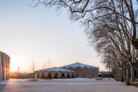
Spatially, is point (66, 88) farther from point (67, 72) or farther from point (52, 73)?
point (67, 72)

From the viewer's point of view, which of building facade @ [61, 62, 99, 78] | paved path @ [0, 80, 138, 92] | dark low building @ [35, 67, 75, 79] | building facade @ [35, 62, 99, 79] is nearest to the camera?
paved path @ [0, 80, 138, 92]

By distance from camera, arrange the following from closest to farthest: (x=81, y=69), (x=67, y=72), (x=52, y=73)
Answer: (x=52, y=73)
(x=67, y=72)
(x=81, y=69)

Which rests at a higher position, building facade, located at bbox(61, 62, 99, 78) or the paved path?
the paved path

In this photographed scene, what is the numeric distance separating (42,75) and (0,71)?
24917 millimetres

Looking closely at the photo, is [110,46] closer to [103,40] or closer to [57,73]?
[103,40]

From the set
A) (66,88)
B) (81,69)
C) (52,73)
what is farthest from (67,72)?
(66,88)

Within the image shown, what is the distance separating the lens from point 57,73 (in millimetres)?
66000

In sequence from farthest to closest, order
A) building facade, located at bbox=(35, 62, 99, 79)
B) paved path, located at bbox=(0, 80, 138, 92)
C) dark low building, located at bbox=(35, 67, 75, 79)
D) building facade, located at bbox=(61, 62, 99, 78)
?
1. building facade, located at bbox=(61, 62, 99, 78)
2. building facade, located at bbox=(35, 62, 99, 79)
3. dark low building, located at bbox=(35, 67, 75, 79)
4. paved path, located at bbox=(0, 80, 138, 92)

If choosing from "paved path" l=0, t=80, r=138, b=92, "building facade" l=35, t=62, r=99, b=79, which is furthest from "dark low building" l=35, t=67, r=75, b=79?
"paved path" l=0, t=80, r=138, b=92

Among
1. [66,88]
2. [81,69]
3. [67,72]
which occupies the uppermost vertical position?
[66,88]

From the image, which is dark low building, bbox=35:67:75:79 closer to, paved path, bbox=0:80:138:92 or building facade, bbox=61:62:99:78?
building facade, bbox=61:62:99:78

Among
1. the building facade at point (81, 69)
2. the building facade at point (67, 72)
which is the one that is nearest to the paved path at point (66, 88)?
the building facade at point (67, 72)

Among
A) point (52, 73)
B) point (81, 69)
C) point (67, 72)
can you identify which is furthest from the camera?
point (81, 69)

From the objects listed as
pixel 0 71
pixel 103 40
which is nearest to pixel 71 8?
pixel 103 40
